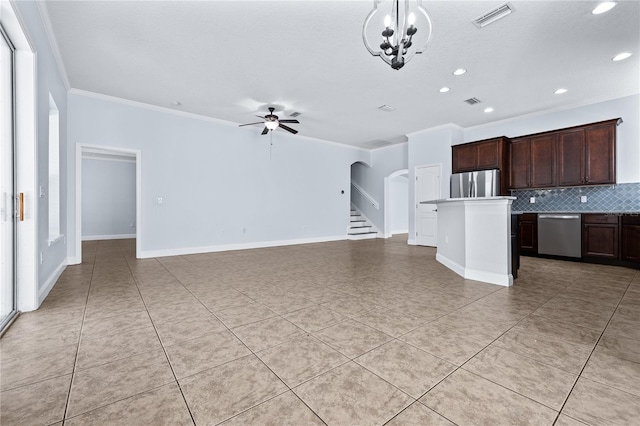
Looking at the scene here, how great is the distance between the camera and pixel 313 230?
27.1ft

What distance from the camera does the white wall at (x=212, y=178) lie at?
5359 millimetres

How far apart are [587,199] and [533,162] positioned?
3.80ft

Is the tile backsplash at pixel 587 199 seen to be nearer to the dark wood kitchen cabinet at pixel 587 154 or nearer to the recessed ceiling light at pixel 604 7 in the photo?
the dark wood kitchen cabinet at pixel 587 154

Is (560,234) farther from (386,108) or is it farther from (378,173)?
(378,173)

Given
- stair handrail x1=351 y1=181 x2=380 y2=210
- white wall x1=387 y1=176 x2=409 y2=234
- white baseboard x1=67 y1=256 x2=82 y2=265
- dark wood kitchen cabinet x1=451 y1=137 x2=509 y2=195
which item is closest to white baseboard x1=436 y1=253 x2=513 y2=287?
dark wood kitchen cabinet x1=451 y1=137 x2=509 y2=195

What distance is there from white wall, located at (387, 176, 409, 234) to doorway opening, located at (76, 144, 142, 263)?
929 cm

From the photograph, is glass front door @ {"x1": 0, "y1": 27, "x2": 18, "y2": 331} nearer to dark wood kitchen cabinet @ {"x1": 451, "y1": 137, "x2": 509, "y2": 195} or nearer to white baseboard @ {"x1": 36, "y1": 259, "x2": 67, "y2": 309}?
white baseboard @ {"x1": 36, "y1": 259, "x2": 67, "y2": 309}

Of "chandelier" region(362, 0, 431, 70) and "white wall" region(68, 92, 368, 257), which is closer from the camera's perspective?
"chandelier" region(362, 0, 431, 70)

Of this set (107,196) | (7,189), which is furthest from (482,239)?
(107,196)

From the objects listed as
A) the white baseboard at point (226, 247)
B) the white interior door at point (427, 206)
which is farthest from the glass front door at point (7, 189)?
the white interior door at point (427, 206)

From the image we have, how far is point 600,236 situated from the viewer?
4906 millimetres

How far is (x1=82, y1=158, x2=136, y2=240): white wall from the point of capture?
919 centimetres

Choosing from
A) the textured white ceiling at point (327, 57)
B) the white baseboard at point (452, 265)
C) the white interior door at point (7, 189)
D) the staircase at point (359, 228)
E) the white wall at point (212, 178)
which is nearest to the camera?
the white interior door at point (7, 189)

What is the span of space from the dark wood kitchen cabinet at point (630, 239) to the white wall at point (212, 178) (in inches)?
241
